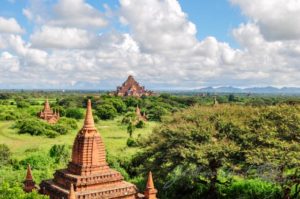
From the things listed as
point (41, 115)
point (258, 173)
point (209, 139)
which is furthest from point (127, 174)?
point (41, 115)

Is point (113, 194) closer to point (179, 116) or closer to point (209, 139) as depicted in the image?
point (209, 139)

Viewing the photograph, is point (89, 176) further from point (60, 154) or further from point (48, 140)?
point (48, 140)

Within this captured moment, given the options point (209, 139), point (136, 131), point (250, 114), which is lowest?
point (136, 131)

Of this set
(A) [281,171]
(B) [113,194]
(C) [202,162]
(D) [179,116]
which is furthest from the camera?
(D) [179,116]

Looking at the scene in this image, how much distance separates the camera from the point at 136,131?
201 feet

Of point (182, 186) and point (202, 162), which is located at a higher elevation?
point (202, 162)

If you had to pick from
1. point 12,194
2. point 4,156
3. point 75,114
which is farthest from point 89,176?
point 75,114

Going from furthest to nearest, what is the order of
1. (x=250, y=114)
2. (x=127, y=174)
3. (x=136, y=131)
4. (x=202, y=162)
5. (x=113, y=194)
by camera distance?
(x=136, y=131), (x=127, y=174), (x=250, y=114), (x=202, y=162), (x=113, y=194)

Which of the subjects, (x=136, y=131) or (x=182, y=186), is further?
(x=136, y=131)

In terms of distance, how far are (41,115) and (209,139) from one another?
53121mm

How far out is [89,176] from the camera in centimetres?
1670

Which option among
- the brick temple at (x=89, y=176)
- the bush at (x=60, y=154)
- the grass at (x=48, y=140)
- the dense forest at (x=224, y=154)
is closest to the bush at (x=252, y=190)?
the dense forest at (x=224, y=154)

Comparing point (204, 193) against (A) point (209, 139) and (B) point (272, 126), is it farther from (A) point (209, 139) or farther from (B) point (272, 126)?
(B) point (272, 126)

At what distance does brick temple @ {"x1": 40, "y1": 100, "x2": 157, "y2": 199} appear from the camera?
16.5m
